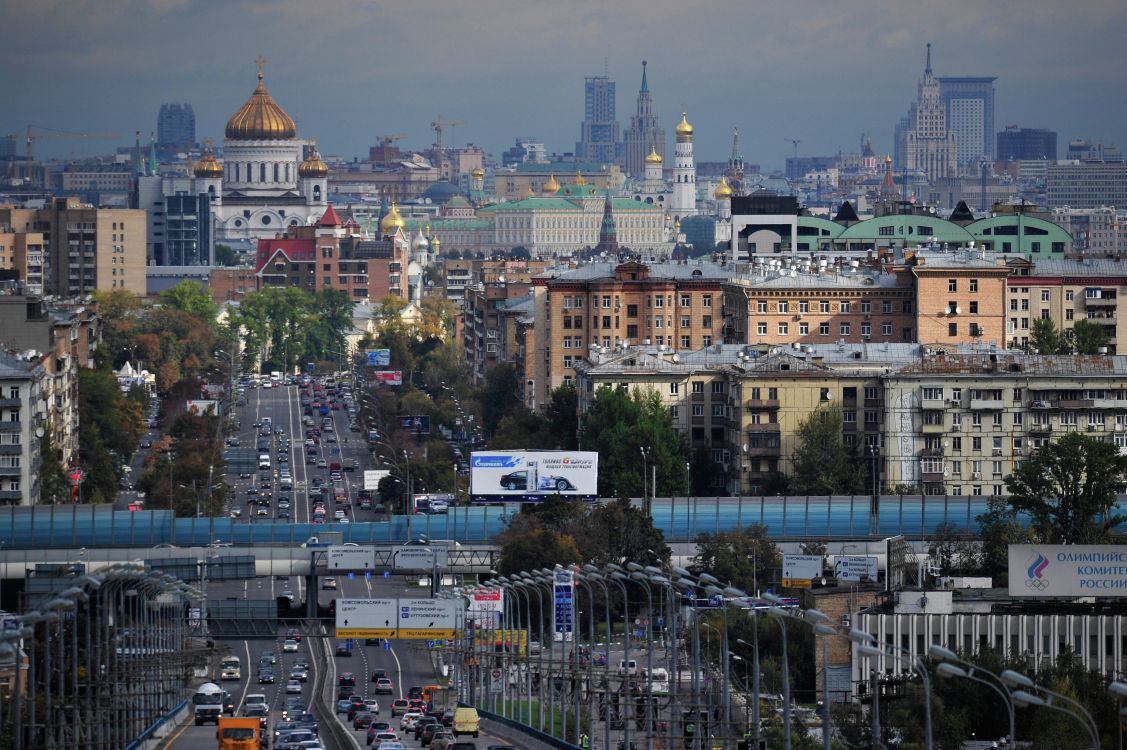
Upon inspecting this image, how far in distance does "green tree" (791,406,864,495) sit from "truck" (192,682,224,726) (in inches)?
1318

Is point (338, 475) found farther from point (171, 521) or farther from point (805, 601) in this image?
point (805, 601)

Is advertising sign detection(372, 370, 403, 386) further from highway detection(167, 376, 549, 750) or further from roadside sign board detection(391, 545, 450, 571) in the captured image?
roadside sign board detection(391, 545, 450, 571)

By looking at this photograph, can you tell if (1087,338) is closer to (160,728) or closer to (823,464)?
(823,464)

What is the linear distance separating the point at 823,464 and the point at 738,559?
15297 mm

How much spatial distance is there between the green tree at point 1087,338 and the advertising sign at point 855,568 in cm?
3584

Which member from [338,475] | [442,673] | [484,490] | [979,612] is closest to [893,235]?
[338,475]

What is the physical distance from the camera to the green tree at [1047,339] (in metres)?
111

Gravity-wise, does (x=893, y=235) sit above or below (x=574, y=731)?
above

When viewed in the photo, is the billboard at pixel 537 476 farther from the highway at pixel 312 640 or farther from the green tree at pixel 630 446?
the highway at pixel 312 640

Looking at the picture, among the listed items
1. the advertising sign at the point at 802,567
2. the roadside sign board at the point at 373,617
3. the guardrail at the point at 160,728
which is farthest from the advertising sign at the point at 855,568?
the guardrail at the point at 160,728

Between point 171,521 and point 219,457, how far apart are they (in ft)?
100

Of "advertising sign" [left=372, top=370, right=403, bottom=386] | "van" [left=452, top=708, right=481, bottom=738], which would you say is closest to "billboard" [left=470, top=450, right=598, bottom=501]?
"van" [left=452, top=708, right=481, bottom=738]

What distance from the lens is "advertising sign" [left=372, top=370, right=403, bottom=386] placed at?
153 m

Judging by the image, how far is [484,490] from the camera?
90062mm
